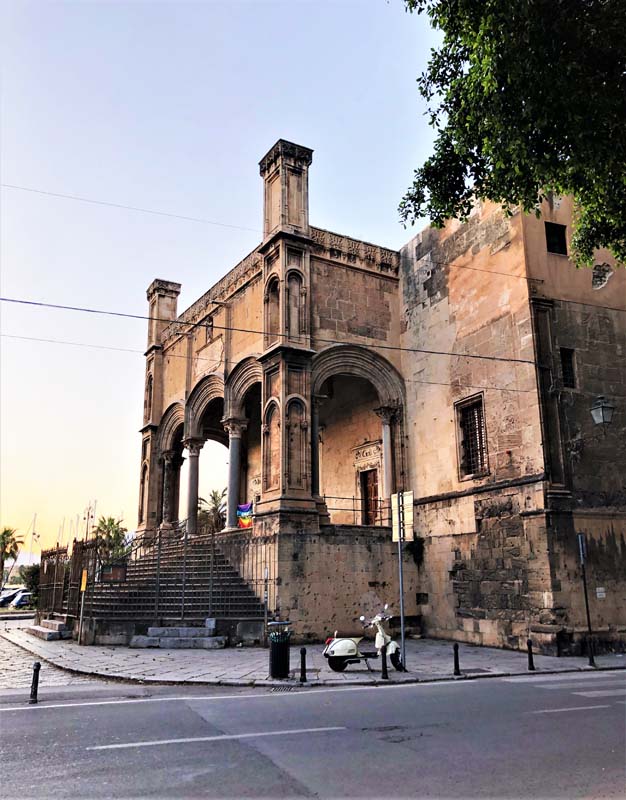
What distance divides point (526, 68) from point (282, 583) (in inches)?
505

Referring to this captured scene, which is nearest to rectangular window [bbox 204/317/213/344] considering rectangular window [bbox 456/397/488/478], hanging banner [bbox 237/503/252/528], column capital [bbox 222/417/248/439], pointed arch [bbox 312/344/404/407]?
column capital [bbox 222/417/248/439]

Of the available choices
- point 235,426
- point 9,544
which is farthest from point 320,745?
point 9,544

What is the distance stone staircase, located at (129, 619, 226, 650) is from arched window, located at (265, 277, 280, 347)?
325 inches

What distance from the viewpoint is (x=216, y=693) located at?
406 inches

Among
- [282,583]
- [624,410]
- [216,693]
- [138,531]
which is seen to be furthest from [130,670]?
[138,531]

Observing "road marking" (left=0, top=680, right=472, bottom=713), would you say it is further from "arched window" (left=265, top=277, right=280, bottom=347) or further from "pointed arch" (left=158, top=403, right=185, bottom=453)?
"pointed arch" (left=158, top=403, right=185, bottom=453)

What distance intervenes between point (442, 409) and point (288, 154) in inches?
358

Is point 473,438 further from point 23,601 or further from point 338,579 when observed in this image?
point 23,601

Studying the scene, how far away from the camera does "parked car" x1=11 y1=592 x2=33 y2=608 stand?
41.0m

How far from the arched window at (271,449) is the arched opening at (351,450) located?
14.0 ft

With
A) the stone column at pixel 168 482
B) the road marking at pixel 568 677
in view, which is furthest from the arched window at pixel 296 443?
the stone column at pixel 168 482

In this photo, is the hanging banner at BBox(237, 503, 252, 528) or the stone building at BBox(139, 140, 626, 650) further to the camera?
the hanging banner at BBox(237, 503, 252, 528)

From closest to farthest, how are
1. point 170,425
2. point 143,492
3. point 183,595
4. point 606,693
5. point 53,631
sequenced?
1. point 606,693
2. point 183,595
3. point 53,631
4. point 170,425
5. point 143,492

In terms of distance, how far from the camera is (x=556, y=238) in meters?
18.2
